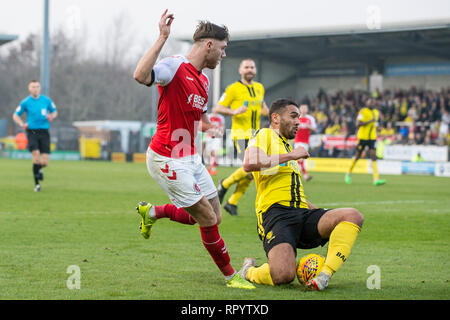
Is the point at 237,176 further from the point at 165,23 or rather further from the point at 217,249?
the point at 165,23

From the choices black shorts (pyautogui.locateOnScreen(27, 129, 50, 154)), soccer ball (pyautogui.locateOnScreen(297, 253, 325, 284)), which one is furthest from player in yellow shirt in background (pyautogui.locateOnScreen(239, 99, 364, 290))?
black shorts (pyautogui.locateOnScreen(27, 129, 50, 154))

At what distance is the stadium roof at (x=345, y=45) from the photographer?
36.1m

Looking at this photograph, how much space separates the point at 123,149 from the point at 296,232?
37887 millimetres

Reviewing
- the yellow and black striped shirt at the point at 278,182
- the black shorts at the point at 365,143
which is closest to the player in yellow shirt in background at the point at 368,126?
the black shorts at the point at 365,143

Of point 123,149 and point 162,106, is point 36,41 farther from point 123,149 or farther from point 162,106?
point 162,106

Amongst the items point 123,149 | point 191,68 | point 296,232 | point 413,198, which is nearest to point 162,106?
point 191,68

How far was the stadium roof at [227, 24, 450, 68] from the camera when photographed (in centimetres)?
3606

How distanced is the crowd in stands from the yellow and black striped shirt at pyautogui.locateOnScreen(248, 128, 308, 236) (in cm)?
2793

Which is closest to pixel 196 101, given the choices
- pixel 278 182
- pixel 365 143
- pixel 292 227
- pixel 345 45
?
pixel 278 182

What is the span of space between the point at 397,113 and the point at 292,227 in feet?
110

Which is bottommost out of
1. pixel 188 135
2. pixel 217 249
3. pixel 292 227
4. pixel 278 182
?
pixel 217 249

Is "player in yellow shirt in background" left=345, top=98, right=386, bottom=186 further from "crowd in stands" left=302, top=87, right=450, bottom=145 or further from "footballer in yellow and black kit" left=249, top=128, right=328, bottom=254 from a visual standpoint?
"footballer in yellow and black kit" left=249, top=128, right=328, bottom=254

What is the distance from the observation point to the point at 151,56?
5.11 m

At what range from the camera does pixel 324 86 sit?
46.0 metres
